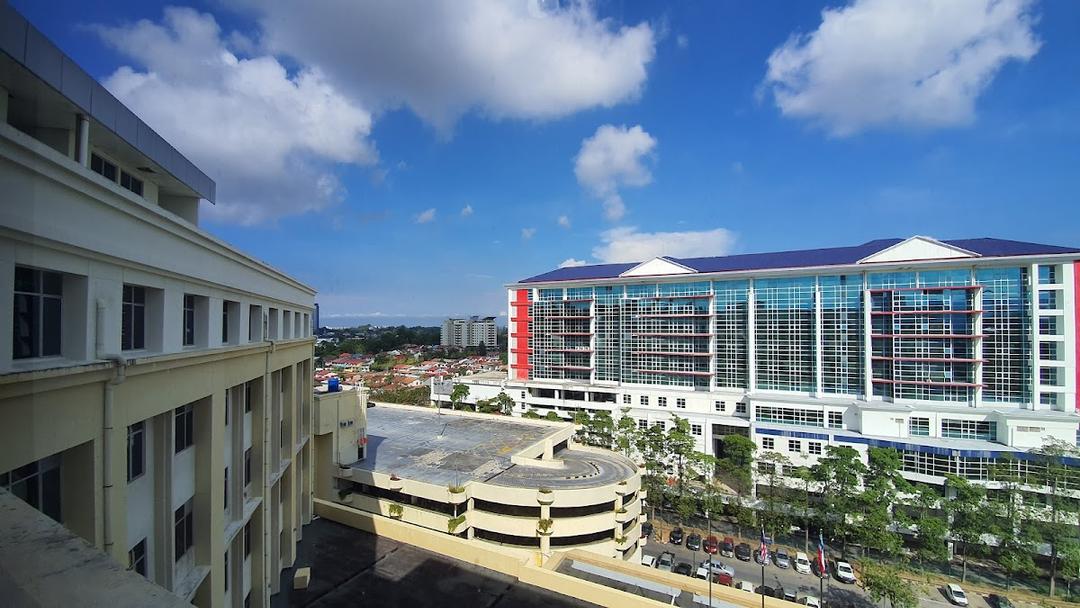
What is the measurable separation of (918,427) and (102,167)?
44.8 metres

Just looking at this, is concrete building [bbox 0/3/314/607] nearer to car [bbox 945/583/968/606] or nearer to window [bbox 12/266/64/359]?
window [bbox 12/266/64/359]

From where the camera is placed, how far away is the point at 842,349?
38594 millimetres

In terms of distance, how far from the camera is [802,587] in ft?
86.7

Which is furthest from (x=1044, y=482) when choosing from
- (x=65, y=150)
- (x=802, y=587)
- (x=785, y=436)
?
(x=65, y=150)

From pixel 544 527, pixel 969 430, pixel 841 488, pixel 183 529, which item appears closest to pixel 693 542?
pixel 841 488

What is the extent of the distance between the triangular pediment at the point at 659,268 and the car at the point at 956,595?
93.3ft

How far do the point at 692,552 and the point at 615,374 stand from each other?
20178mm

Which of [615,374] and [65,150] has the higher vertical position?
[65,150]

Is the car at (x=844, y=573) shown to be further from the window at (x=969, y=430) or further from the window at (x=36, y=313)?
the window at (x=36, y=313)

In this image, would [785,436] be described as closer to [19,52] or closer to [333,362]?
[19,52]

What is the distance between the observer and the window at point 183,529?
25.4 feet

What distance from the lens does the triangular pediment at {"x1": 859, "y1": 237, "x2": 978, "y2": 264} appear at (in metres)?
35.6

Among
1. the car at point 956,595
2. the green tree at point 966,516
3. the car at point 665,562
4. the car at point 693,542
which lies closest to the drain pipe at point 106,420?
the car at point 665,562

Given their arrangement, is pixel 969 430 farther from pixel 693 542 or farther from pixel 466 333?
pixel 466 333
